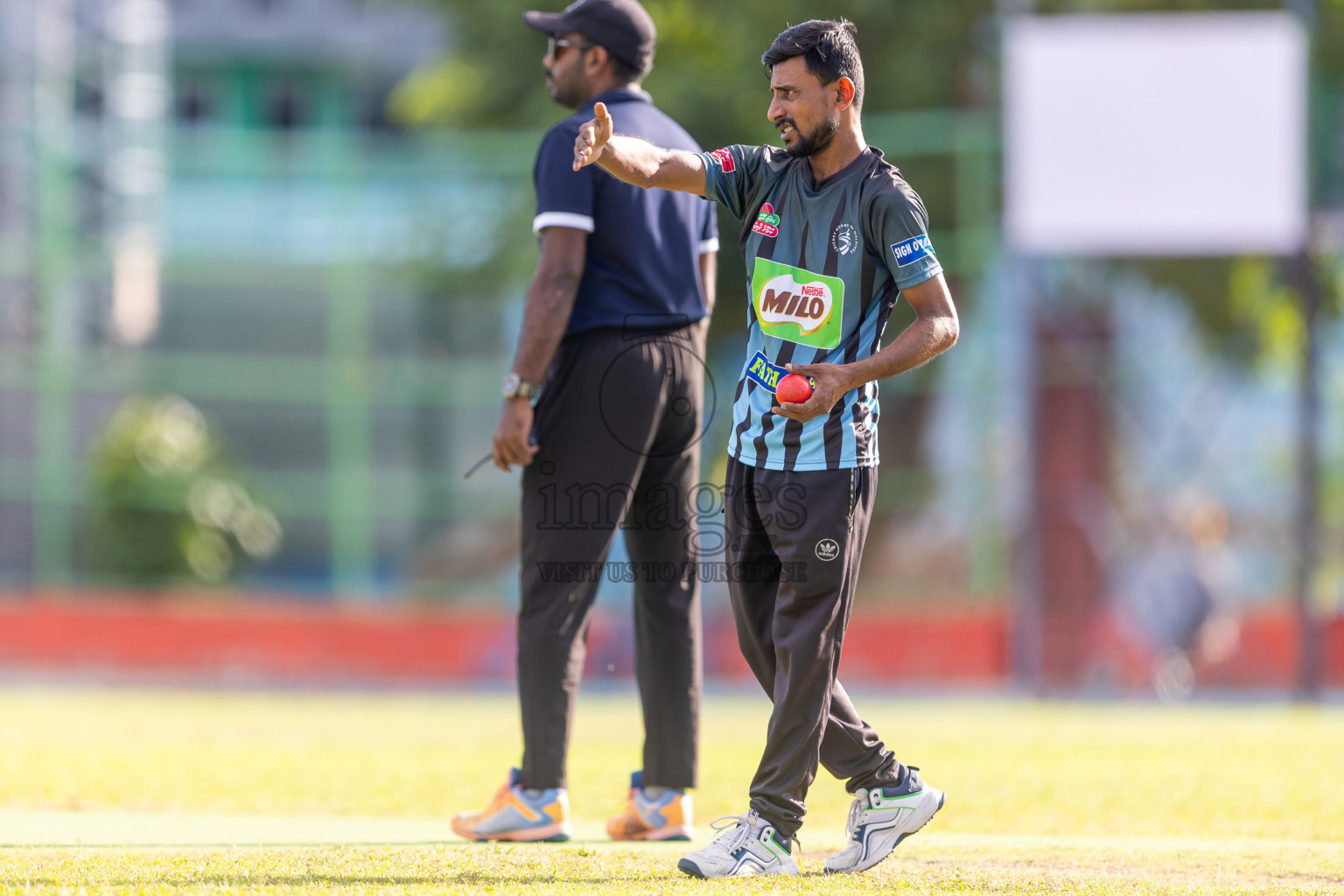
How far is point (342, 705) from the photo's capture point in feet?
37.6

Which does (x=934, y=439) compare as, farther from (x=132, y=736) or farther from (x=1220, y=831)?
(x=1220, y=831)

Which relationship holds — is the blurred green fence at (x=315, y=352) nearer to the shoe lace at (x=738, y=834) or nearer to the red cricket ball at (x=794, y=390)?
the shoe lace at (x=738, y=834)

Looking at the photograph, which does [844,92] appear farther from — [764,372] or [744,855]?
[744,855]

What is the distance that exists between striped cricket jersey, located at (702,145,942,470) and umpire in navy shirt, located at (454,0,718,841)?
0.70 m

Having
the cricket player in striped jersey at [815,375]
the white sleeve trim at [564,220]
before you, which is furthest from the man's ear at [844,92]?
the white sleeve trim at [564,220]

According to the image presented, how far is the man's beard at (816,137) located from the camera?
12.9ft

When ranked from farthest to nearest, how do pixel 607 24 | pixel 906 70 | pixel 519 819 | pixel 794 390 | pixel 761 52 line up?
pixel 906 70 → pixel 761 52 → pixel 607 24 → pixel 519 819 → pixel 794 390

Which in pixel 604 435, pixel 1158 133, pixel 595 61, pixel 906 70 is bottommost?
pixel 604 435

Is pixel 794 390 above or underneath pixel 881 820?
above

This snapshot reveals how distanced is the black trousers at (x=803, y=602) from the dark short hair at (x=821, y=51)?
0.94 m

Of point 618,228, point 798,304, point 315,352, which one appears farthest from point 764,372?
point 315,352

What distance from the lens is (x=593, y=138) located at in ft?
12.5

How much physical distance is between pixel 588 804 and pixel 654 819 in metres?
0.91

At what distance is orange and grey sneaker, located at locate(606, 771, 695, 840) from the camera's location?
4.71m
